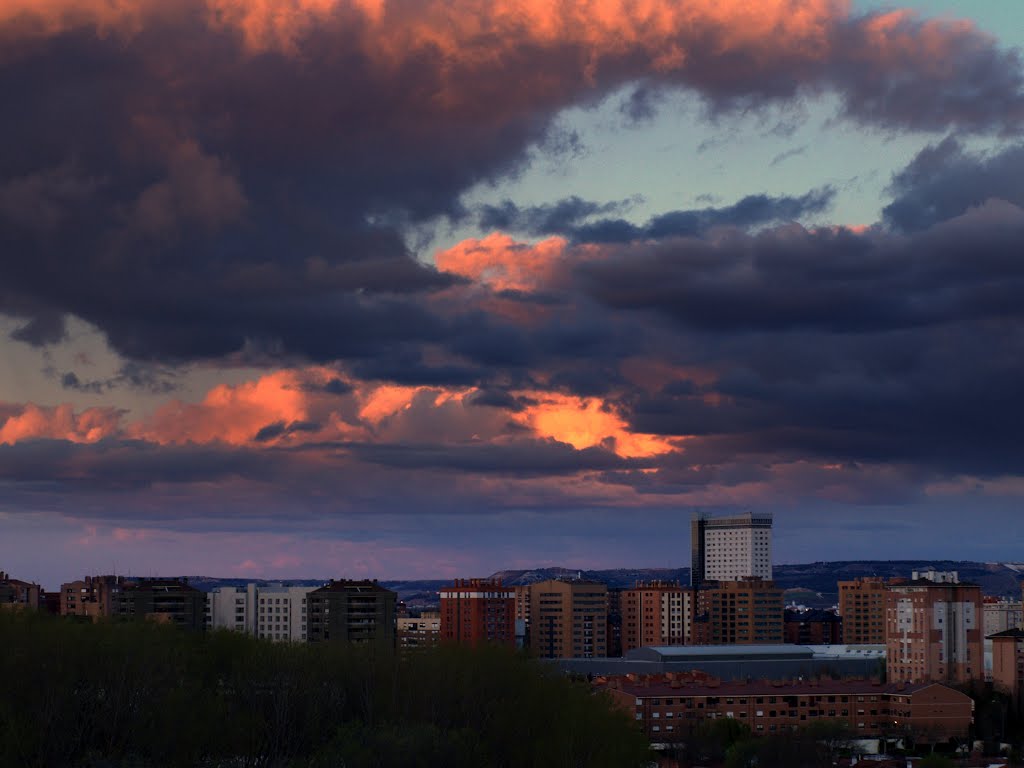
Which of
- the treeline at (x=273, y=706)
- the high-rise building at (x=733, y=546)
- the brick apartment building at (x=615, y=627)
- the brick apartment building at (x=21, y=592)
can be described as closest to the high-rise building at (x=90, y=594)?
the brick apartment building at (x=21, y=592)

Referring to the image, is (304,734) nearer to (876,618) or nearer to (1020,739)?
(1020,739)

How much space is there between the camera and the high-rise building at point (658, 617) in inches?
4737

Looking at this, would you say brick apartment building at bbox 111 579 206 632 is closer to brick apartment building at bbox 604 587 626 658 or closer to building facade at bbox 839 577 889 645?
brick apartment building at bbox 604 587 626 658

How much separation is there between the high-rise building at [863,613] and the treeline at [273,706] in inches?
3396

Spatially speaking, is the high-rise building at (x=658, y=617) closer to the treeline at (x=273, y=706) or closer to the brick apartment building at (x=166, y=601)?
the brick apartment building at (x=166, y=601)

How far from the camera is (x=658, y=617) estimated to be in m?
121

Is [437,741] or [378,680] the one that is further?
[378,680]

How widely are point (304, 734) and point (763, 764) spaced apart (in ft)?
85.5

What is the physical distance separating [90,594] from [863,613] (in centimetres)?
5870

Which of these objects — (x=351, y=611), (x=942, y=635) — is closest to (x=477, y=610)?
(x=351, y=611)

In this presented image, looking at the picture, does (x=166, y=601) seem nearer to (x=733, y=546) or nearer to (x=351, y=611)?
(x=351, y=611)

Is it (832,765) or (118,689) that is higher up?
(118,689)

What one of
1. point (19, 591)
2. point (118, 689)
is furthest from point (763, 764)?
point (19, 591)

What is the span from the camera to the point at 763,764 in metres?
53.2
